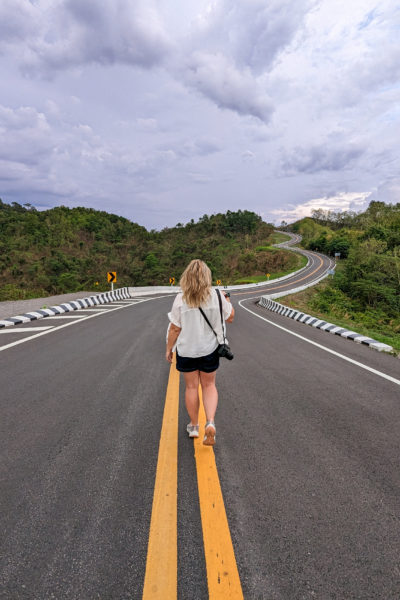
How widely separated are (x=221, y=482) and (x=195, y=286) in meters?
1.65

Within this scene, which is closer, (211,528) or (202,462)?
(211,528)

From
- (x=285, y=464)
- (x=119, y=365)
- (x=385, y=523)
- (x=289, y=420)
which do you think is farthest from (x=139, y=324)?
(x=385, y=523)

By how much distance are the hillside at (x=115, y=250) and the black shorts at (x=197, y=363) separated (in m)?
44.1

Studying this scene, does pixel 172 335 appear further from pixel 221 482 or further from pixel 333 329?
pixel 333 329

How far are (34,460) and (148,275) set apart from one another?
62.2 metres

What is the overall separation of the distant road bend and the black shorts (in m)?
0.74

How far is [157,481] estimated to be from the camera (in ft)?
7.11

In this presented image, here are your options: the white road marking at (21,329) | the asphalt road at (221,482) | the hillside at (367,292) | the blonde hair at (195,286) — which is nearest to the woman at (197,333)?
the blonde hair at (195,286)

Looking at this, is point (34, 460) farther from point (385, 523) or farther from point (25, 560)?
point (385, 523)

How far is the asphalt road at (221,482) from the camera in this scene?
151 cm

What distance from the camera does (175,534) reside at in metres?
1.73

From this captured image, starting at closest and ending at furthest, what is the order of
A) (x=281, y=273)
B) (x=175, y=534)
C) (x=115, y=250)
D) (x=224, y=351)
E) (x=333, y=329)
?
(x=175, y=534), (x=224, y=351), (x=333, y=329), (x=281, y=273), (x=115, y=250)

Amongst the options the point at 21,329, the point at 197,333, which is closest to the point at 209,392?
the point at 197,333

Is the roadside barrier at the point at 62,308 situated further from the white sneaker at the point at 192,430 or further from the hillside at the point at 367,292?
the hillside at the point at 367,292
